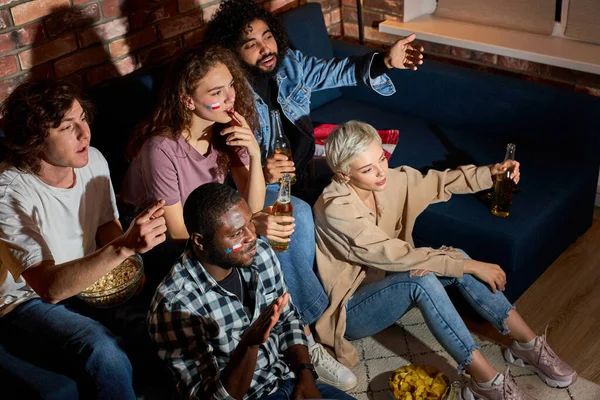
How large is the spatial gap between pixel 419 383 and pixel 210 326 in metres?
0.78

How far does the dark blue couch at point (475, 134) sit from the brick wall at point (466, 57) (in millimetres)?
217

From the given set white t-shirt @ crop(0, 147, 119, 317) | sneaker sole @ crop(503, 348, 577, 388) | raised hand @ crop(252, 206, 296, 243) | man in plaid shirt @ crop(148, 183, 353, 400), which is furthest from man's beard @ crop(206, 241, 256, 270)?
sneaker sole @ crop(503, 348, 577, 388)

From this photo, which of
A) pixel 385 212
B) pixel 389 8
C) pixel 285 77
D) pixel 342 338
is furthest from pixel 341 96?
pixel 342 338

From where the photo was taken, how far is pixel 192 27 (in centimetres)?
325

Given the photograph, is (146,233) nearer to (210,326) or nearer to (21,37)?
(210,326)

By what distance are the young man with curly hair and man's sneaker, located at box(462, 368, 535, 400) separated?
1064mm

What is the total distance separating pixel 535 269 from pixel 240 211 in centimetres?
146

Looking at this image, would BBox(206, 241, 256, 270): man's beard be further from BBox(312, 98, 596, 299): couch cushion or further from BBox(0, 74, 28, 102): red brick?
BBox(0, 74, 28, 102): red brick

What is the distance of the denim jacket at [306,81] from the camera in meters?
2.95

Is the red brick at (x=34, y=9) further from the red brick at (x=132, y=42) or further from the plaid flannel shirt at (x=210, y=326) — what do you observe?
the plaid flannel shirt at (x=210, y=326)

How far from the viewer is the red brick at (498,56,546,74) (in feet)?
11.0

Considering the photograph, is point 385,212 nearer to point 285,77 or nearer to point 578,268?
point 285,77

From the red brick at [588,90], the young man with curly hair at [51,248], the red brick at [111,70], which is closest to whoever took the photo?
the young man with curly hair at [51,248]

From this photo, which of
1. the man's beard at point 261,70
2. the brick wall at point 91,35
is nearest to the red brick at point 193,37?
the brick wall at point 91,35
